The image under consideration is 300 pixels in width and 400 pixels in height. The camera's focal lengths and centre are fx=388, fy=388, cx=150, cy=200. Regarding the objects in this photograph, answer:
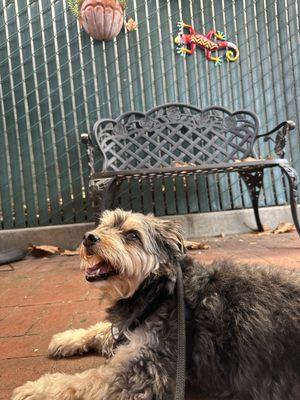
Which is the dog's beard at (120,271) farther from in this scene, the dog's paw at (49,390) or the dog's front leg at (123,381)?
the dog's paw at (49,390)

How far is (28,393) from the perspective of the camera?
65.8 inches

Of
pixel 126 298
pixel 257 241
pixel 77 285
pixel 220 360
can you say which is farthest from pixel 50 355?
pixel 257 241

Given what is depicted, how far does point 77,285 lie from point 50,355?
151 centimetres

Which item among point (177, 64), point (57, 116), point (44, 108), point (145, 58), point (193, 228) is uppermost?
point (145, 58)

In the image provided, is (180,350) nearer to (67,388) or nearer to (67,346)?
(67,388)

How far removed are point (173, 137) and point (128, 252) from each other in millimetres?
4187

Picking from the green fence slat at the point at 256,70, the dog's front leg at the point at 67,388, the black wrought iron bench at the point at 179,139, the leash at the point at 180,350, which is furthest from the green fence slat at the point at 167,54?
the dog's front leg at the point at 67,388

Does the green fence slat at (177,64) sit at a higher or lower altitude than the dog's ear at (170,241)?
higher

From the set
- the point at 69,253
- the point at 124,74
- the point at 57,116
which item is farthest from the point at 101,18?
the point at 69,253

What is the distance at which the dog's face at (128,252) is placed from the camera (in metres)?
1.84

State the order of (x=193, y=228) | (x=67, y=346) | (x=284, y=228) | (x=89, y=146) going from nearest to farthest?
(x=67, y=346) → (x=89, y=146) → (x=284, y=228) → (x=193, y=228)

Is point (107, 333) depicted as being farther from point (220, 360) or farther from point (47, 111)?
point (47, 111)

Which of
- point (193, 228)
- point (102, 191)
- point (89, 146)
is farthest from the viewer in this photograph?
→ point (193, 228)

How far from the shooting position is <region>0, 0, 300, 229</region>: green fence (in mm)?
6098
